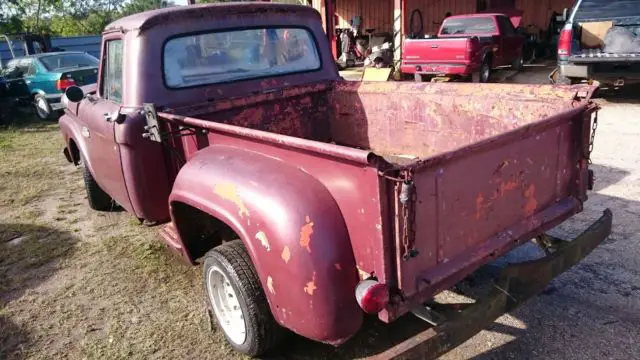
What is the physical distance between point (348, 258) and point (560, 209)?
4.61 feet

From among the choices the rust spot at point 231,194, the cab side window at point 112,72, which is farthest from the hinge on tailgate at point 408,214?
the cab side window at point 112,72

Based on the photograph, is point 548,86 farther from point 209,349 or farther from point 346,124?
point 209,349

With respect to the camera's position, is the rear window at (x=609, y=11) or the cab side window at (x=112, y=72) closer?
the cab side window at (x=112, y=72)

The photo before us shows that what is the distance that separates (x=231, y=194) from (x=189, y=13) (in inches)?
68.3

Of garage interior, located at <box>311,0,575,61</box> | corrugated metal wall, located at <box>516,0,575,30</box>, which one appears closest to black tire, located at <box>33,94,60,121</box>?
garage interior, located at <box>311,0,575,61</box>

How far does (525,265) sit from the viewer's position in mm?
2273

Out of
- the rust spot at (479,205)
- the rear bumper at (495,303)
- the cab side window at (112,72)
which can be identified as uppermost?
the cab side window at (112,72)

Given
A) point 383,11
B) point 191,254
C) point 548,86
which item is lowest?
point 191,254

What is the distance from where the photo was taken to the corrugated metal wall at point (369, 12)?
746 inches

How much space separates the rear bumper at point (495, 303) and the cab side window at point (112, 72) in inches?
104

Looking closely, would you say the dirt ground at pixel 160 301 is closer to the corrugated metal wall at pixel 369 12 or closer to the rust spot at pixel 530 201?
the rust spot at pixel 530 201

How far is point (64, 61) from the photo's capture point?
10.9 meters

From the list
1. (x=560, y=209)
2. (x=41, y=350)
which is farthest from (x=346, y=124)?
(x=41, y=350)

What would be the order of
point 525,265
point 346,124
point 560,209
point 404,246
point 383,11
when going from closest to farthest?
→ 1. point 404,246
2. point 525,265
3. point 560,209
4. point 346,124
5. point 383,11
